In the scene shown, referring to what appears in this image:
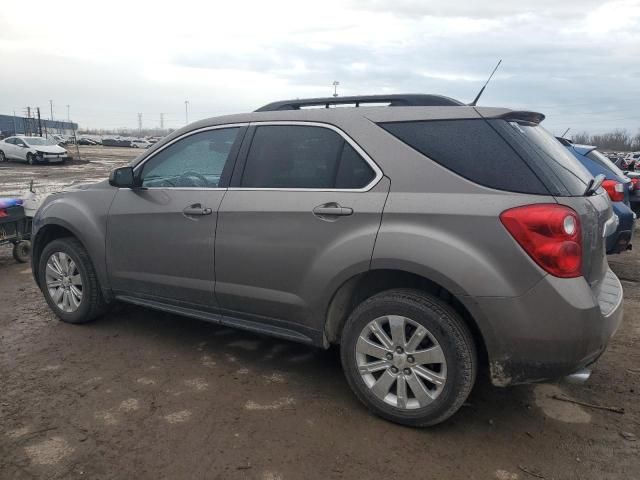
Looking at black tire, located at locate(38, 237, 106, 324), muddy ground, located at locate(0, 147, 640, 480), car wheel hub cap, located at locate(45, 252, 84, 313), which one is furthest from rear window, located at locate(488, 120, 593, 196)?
car wheel hub cap, located at locate(45, 252, 84, 313)

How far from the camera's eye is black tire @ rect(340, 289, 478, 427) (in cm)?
274

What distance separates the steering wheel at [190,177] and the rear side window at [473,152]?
59.3 inches

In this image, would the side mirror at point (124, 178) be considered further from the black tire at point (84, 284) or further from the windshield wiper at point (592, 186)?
the windshield wiper at point (592, 186)

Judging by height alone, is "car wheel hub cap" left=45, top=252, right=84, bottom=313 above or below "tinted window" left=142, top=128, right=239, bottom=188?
below

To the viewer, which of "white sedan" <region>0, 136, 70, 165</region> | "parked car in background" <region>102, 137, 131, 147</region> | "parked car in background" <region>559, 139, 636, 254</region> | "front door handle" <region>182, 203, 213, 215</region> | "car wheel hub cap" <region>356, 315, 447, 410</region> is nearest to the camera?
"car wheel hub cap" <region>356, 315, 447, 410</region>

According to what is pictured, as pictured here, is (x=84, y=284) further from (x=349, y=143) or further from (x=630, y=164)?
(x=630, y=164)

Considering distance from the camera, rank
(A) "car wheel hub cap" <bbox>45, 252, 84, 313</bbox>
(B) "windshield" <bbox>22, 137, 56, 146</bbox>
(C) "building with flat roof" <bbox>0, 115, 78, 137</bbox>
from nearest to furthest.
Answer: (A) "car wheel hub cap" <bbox>45, 252, 84, 313</bbox>, (B) "windshield" <bbox>22, 137, 56, 146</bbox>, (C) "building with flat roof" <bbox>0, 115, 78, 137</bbox>

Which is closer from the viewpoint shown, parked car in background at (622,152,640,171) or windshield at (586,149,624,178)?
windshield at (586,149,624,178)

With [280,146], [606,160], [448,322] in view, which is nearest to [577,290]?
[448,322]

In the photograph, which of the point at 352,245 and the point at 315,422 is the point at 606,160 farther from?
the point at 315,422

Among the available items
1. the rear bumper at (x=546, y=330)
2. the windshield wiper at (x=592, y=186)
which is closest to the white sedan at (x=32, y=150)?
the windshield wiper at (x=592, y=186)

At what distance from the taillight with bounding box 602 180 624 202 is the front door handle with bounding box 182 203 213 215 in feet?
14.8

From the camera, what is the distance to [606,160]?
653 cm

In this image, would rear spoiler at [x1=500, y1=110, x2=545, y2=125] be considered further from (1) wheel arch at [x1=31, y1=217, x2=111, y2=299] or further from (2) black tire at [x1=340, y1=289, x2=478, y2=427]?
(1) wheel arch at [x1=31, y1=217, x2=111, y2=299]
